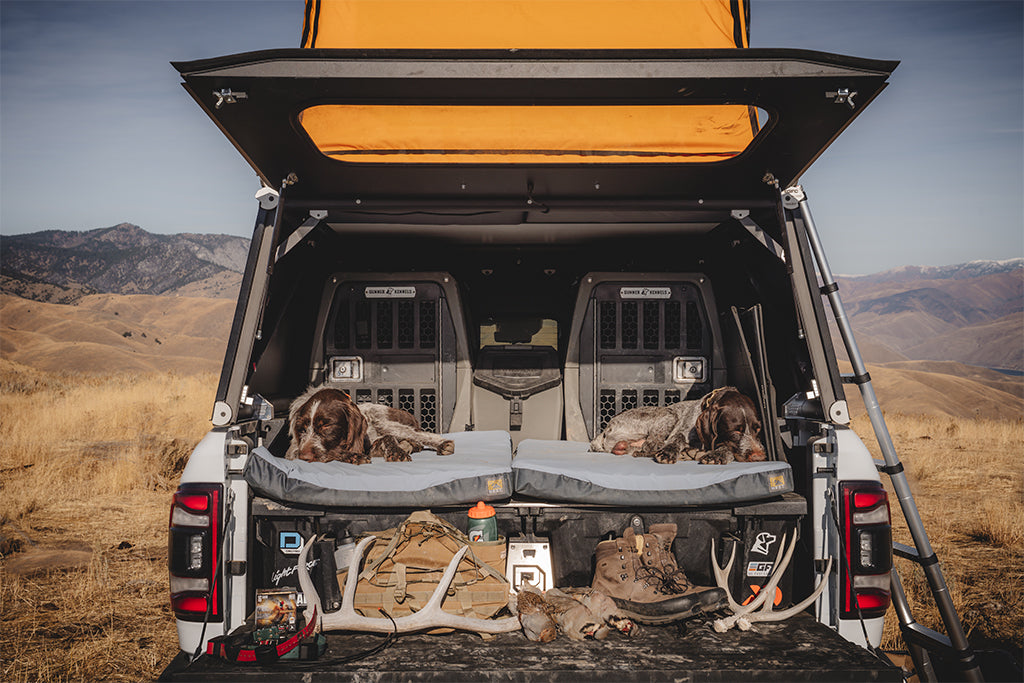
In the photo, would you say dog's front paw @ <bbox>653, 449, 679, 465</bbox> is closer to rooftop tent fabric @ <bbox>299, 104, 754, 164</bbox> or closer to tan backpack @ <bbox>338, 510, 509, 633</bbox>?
tan backpack @ <bbox>338, 510, 509, 633</bbox>

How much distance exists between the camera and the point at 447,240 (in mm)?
4996

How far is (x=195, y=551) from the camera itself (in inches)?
111

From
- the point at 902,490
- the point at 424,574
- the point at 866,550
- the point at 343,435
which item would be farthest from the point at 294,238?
the point at 902,490

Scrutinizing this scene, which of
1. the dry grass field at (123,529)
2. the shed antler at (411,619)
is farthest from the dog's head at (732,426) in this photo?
the dry grass field at (123,529)

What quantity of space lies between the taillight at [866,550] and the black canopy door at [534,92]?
1589 millimetres

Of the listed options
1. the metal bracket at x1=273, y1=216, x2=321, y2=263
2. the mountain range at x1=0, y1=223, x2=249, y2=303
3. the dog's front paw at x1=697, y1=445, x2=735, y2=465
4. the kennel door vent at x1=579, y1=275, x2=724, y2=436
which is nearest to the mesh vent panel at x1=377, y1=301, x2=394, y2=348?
the metal bracket at x1=273, y1=216, x2=321, y2=263

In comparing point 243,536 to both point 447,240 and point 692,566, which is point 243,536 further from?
point 447,240

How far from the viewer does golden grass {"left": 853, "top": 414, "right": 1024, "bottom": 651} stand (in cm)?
562

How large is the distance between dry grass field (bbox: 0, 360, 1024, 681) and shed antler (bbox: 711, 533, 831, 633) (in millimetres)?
2932

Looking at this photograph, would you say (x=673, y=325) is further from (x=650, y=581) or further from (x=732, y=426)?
(x=650, y=581)

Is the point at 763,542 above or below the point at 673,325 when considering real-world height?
below

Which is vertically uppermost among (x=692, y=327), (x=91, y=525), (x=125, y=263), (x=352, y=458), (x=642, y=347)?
(x=125, y=263)

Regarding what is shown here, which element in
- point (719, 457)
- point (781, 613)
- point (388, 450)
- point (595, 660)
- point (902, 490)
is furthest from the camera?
point (388, 450)

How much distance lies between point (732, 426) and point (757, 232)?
44.0 inches
